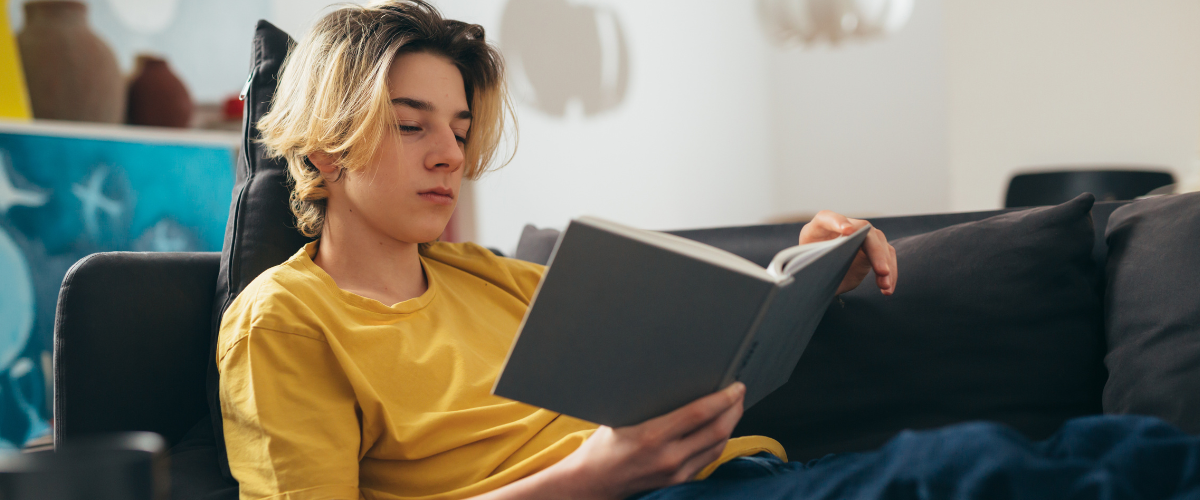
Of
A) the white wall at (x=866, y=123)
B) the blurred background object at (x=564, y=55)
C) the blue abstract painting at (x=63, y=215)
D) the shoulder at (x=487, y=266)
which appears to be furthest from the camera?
the white wall at (x=866, y=123)

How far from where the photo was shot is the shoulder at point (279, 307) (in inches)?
31.1

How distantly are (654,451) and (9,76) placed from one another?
200 cm

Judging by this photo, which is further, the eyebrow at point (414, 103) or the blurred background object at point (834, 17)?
the blurred background object at point (834, 17)

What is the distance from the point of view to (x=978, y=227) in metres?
1.08

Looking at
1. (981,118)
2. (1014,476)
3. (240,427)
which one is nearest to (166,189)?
(240,427)

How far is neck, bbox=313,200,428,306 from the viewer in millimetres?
967

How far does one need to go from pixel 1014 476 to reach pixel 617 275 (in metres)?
0.31

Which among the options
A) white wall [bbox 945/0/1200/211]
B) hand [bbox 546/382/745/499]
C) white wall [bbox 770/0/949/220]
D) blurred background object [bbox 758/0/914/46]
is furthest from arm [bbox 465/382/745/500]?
white wall [bbox 770/0/949/220]

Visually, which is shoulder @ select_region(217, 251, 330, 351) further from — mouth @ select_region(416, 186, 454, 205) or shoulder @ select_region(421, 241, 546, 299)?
shoulder @ select_region(421, 241, 546, 299)

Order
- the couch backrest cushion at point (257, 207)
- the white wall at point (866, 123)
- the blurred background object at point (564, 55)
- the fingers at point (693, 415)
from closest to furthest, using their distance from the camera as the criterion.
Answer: the fingers at point (693, 415) < the couch backrest cushion at point (257, 207) < the blurred background object at point (564, 55) < the white wall at point (866, 123)

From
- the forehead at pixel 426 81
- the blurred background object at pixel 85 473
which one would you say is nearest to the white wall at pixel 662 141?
the forehead at pixel 426 81

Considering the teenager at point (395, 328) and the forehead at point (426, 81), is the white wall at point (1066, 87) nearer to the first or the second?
the teenager at point (395, 328)

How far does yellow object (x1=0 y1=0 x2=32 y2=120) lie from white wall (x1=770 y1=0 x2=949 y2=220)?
3805 millimetres

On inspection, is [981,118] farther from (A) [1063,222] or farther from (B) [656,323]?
(B) [656,323]
